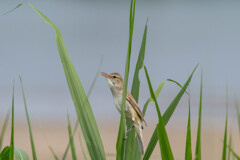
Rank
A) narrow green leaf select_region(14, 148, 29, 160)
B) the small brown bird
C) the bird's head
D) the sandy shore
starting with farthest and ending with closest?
the sandy shore
the bird's head
the small brown bird
narrow green leaf select_region(14, 148, 29, 160)

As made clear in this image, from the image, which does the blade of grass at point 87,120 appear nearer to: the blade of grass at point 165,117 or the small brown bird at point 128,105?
the blade of grass at point 165,117

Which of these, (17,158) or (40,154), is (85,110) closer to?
(17,158)

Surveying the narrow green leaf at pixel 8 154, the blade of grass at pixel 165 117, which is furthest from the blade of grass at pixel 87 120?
the narrow green leaf at pixel 8 154

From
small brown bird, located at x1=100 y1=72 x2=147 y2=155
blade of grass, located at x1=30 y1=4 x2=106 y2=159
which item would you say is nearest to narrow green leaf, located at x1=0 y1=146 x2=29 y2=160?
blade of grass, located at x1=30 y1=4 x2=106 y2=159

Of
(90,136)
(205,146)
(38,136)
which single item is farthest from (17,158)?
(38,136)

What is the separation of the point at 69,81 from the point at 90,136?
174mm

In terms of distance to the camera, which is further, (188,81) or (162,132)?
(188,81)

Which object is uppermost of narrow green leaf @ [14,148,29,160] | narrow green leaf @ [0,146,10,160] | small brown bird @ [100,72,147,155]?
small brown bird @ [100,72,147,155]

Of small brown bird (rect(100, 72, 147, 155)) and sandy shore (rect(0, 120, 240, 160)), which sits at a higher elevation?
small brown bird (rect(100, 72, 147, 155))

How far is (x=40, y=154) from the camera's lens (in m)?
7.80

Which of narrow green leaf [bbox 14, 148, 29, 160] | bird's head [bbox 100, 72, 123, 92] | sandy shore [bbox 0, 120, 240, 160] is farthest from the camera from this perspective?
sandy shore [bbox 0, 120, 240, 160]

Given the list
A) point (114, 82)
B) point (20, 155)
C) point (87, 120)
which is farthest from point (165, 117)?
point (114, 82)

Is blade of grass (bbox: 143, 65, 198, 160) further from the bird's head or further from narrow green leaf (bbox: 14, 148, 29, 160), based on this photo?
the bird's head

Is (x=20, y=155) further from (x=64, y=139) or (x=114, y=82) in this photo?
(x=64, y=139)
